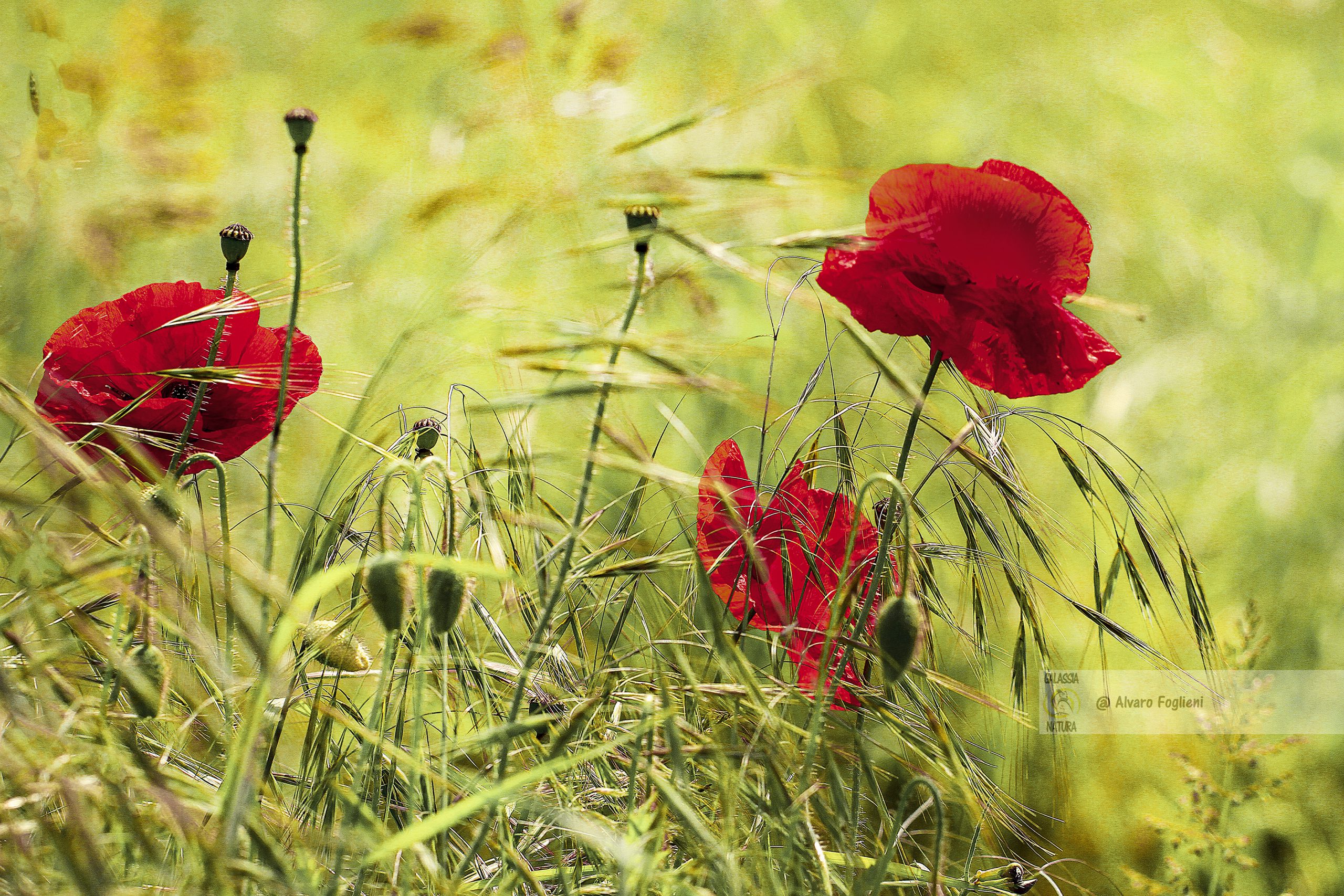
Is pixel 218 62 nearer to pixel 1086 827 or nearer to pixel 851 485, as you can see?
pixel 851 485

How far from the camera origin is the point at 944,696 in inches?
13.6

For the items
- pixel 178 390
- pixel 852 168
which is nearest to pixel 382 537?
pixel 178 390

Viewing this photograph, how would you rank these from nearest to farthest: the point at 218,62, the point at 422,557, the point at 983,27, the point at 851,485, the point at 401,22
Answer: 1. the point at 422,557
2. the point at 851,485
3. the point at 401,22
4. the point at 218,62
5. the point at 983,27

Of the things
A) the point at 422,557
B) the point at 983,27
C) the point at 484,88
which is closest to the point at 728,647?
the point at 422,557

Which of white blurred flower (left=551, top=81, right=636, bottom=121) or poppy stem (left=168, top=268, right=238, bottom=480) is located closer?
poppy stem (left=168, top=268, right=238, bottom=480)

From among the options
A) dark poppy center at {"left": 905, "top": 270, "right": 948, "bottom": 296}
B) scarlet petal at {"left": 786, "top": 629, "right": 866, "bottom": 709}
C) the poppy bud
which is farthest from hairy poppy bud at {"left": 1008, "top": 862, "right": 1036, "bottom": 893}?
the poppy bud

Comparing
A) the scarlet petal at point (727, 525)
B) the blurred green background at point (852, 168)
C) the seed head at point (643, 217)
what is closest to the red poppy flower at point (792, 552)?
the scarlet petal at point (727, 525)

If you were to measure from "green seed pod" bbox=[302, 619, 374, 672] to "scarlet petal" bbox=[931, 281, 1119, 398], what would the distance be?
0.18 metres

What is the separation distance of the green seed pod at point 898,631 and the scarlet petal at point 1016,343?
0.11 metres

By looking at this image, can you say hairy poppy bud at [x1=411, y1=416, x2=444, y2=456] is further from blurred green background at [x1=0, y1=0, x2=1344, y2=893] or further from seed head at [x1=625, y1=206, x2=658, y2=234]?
blurred green background at [x1=0, y1=0, x2=1344, y2=893]

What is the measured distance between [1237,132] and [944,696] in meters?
0.73

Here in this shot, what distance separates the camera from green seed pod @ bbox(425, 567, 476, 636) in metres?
0.20

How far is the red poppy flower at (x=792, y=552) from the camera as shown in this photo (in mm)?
308

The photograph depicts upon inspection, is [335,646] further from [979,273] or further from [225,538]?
[979,273]
